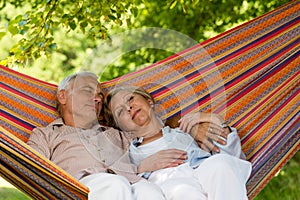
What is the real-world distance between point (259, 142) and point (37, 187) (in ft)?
3.63

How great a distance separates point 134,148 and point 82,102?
37cm

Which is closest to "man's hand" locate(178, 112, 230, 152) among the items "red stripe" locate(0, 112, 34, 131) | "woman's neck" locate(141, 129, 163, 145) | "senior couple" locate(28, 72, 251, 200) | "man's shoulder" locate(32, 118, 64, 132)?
"senior couple" locate(28, 72, 251, 200)

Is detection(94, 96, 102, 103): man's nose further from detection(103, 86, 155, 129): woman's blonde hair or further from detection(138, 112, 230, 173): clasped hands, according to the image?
detection(138, 112, 230, 173): clasped hands

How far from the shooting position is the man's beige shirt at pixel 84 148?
284cm

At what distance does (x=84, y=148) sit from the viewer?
298 centimetres

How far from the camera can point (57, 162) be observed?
2.94m

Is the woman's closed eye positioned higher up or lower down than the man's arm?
higher up

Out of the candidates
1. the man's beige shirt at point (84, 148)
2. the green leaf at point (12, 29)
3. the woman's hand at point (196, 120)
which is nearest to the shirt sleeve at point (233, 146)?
the woman's hand at point (196, 120)

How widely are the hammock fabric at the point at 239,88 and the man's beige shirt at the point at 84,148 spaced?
13cm

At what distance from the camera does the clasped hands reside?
2795 millimetres

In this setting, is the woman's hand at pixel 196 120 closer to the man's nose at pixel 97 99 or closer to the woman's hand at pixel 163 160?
the woman's hand at pixel 163 160

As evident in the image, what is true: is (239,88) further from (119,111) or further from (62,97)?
(62,97)

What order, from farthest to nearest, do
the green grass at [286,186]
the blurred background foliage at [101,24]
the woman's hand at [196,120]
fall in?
the green grass at [286,186] < the blurred background foliage at [101,24] < the woman's hand at [196,120]

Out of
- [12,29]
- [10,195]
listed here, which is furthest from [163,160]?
[10,195]
